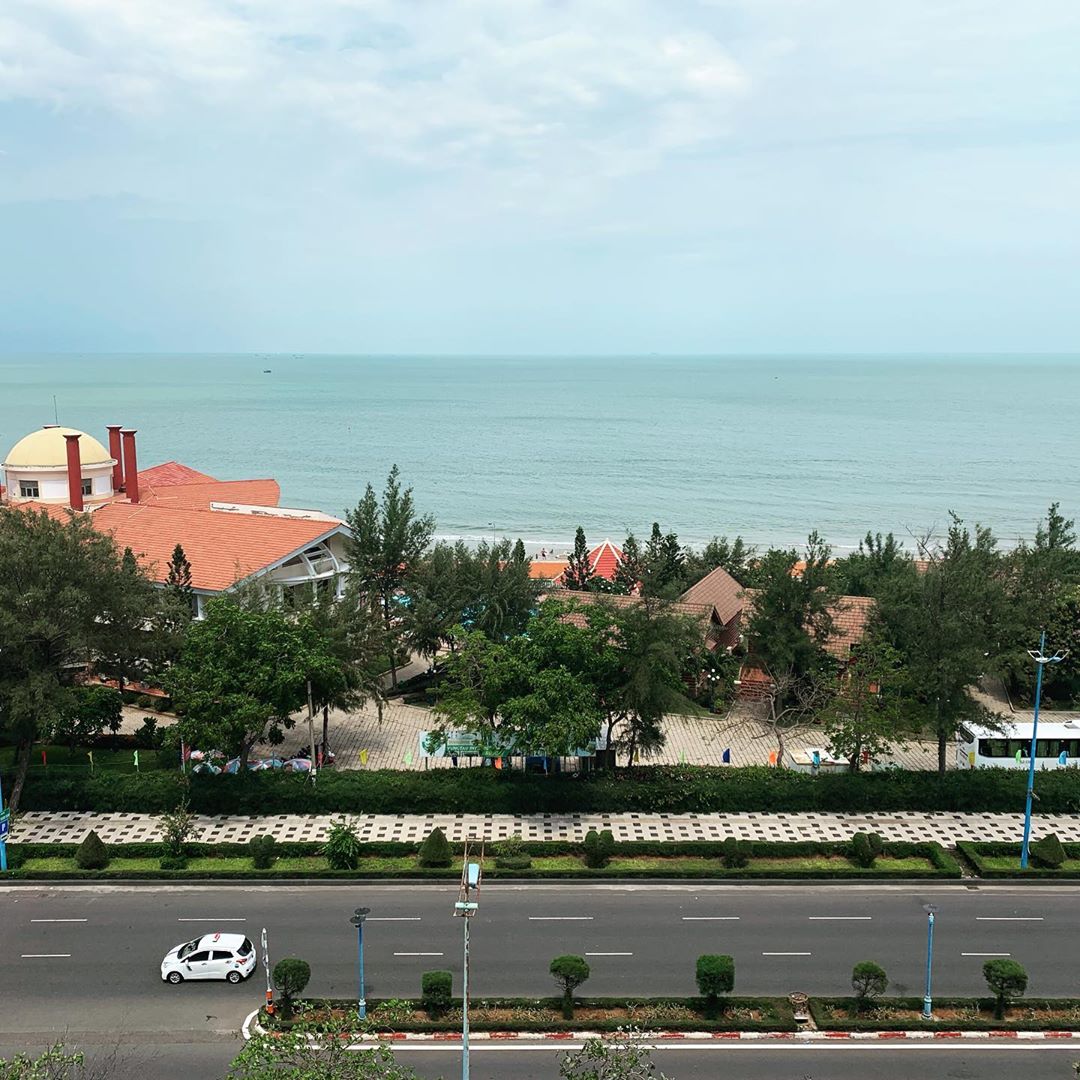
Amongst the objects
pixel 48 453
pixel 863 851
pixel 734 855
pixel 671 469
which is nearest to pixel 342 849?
pixel 734 855

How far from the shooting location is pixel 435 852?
31.2 m

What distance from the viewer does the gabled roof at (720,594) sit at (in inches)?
2063

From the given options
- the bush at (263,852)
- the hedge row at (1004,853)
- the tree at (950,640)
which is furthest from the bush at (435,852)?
the tree at (950,640)

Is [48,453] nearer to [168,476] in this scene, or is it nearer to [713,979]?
Answer: [168,476]

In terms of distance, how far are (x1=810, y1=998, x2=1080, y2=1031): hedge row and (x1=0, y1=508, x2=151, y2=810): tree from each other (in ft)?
79.1

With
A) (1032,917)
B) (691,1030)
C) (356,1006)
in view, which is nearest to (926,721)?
(1032,917)

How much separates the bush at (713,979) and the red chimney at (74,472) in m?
43.2

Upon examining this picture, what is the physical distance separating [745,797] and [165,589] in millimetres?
25370

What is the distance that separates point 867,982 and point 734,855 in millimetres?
7136

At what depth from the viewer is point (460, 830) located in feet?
110

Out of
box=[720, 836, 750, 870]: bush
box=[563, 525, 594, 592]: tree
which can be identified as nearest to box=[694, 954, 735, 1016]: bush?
box=[720, 836, 750, 870]: bush

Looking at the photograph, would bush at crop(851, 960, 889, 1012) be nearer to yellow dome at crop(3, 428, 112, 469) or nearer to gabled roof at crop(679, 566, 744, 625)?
gabled roof at crop(679, 566, 744, 625)

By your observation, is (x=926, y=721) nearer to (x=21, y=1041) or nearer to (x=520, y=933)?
(x=520, y=933)

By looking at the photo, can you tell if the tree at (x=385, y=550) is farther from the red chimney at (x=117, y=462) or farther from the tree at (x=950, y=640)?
the tree at (x=950, y=640)
